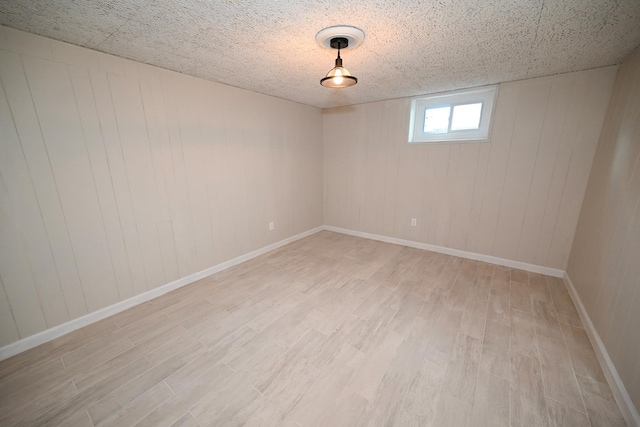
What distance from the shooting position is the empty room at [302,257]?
1.42m


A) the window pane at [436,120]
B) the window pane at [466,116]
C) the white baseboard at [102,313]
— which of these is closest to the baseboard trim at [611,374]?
the window pane at [466,116]

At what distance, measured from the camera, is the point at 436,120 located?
345cm

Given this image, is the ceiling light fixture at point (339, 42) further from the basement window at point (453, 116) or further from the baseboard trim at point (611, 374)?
the baseboard trim at point (611, 374)

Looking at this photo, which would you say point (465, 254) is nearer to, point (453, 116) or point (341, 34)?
point (453, 116)

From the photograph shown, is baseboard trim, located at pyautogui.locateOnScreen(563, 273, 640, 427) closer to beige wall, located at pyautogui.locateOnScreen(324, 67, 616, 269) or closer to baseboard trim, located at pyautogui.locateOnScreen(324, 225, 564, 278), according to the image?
baseboard trim, located at pyautogui.locateOnScreen(324, 225, 564, 278)

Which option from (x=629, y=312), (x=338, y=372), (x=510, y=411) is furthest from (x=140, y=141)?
(x=629, y=312)

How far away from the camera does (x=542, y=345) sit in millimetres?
1820

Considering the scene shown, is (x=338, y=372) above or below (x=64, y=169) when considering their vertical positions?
below

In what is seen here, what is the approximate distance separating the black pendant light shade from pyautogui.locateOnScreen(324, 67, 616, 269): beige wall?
2.12 metres

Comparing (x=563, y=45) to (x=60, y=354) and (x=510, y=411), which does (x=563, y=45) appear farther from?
(x=60, y=354)

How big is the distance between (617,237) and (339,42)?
255 cm

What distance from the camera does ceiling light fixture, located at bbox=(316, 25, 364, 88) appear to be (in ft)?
5.35

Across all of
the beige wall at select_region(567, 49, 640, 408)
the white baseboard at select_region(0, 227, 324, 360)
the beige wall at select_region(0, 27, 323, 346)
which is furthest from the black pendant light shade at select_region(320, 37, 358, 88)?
the white baseboard at select_region(0, 227, 324, 360)

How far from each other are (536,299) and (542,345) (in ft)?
2.56
